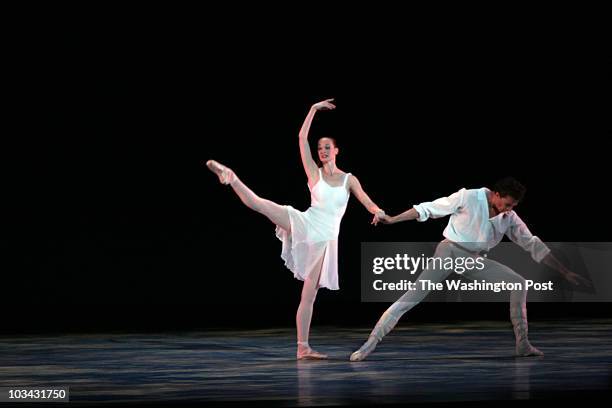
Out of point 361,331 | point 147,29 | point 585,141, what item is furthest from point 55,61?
point 585,141

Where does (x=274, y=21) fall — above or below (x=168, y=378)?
above

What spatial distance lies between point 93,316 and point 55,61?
2151 millimetres

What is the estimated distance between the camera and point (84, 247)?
29.7 ft

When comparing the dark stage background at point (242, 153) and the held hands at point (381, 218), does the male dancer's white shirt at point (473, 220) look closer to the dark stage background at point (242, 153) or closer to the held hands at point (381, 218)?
the held hands at point (381, 218)

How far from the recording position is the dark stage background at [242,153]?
877 cm

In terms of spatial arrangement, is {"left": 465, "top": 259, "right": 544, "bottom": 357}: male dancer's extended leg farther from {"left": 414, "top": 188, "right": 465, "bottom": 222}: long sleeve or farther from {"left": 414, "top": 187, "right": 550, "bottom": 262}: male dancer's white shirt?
{"left": 414, "top": 188, "right": 465, "bottom": 222}: long sleeve

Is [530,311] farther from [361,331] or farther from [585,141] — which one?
[361,331]

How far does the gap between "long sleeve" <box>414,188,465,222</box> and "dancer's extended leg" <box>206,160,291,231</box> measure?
2.73ft

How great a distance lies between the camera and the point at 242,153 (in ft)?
29.8

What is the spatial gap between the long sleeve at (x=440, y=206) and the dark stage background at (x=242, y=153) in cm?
306

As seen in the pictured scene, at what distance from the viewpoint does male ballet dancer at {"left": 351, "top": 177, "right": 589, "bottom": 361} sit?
18.9 ft

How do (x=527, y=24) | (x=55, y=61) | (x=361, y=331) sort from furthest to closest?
(x=527, y=24) → (x=55, y=61) → (x=361, y=331)

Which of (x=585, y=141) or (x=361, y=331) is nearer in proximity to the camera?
(x=361, y=331)

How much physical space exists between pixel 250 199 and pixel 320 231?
0.43 m
